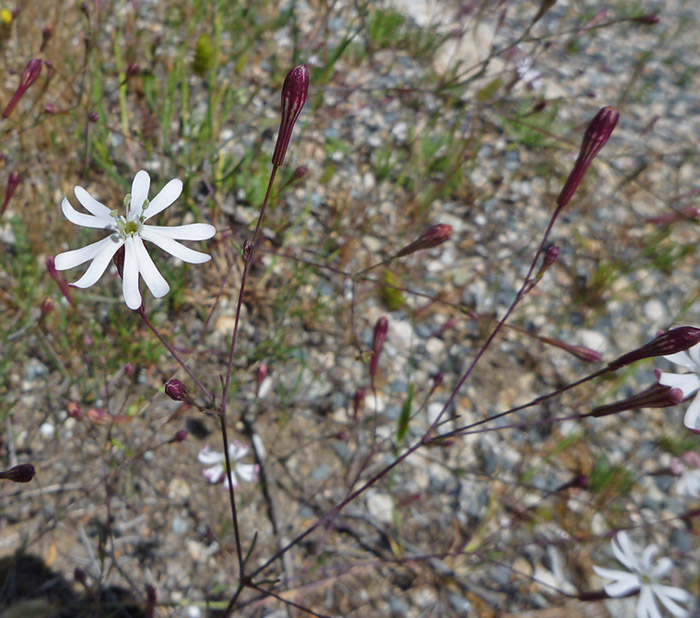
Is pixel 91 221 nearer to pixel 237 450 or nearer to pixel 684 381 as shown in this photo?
pixel 237 450

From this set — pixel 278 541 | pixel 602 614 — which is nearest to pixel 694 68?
pixel 602 614

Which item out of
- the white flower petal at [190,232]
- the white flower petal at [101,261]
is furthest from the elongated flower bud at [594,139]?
the white flower petal at [101,261]

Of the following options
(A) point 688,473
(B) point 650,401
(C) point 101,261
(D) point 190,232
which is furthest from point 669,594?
(C) point 101,261

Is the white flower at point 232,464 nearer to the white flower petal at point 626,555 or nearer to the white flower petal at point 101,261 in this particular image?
the white flower petal at point 101,261

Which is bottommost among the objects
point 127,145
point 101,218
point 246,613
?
point 246,613

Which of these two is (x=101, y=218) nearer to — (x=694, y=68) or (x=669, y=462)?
(x=669, y=462)
